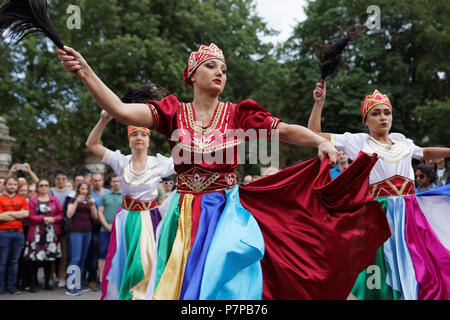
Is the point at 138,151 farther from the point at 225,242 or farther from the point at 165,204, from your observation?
Answer: the point at 225,242

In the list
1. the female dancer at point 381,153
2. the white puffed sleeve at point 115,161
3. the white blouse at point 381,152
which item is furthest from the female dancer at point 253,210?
the white puffed sleeve at point 115,161

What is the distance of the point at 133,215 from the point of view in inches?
205

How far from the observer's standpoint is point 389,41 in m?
17.3

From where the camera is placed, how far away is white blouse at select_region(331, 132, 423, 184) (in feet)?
14.0

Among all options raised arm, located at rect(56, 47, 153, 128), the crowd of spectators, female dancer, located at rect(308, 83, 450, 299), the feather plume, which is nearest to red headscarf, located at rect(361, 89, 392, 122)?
female dancer, located at rect(308, 83, 450, 299)

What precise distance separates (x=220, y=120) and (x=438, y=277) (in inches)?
89.8

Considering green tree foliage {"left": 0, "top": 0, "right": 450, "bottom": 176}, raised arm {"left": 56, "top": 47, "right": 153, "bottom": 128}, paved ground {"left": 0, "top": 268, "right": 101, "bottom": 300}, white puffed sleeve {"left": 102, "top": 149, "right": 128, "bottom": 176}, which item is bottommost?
paved ground {"left": 0, "top": 268, "right": 101, "bottom": 300}

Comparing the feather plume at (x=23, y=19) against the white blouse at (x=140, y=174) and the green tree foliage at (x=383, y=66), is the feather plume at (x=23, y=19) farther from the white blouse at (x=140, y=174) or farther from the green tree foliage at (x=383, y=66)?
the green tree foliage at (x=383, y=66)

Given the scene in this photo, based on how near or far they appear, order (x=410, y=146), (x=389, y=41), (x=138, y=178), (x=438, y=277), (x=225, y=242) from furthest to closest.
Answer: (x=389, y=41)
(x=138, y=178)
(x=410, y=146)
(x=438, y=277)
(x=225, y=242)

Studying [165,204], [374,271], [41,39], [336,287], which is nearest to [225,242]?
[336,287]

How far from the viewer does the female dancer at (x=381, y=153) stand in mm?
4133

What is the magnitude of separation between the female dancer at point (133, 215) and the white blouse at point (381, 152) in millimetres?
2077

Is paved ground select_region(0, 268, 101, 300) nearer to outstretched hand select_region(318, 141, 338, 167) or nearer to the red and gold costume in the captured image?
the red and gold costume

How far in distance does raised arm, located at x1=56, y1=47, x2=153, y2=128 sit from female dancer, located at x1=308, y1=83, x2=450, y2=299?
1.72m
